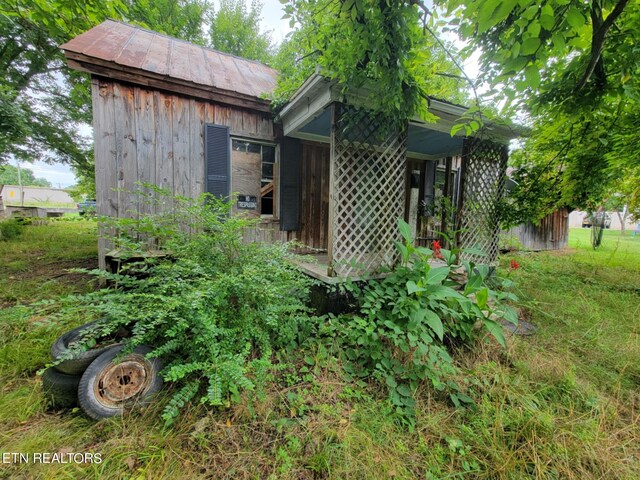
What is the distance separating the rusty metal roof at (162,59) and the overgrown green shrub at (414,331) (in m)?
3.68

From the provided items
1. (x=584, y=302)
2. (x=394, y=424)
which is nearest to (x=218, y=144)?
(x=394, y=424)

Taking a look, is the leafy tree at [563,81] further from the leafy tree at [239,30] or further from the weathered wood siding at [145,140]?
the leafy tree at [239,30]

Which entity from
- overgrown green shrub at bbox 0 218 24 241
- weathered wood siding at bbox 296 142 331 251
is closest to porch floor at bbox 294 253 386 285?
weathered wood siding at bbox 296 142 331 251

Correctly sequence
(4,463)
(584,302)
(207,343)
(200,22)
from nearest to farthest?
1. (4,463)
2. (207,343)
3. (584,302)
4. (200,22)

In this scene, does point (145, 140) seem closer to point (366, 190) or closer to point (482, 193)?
point (366, 190)

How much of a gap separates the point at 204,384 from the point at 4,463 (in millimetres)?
966

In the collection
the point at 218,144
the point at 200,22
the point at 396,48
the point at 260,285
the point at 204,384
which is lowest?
the point at 204,384

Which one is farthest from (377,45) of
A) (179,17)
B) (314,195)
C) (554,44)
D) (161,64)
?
(179,17)

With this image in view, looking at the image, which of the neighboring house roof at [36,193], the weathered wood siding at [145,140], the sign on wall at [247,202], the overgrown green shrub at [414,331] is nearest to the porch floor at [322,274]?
the overgrown green shrub at [414,331]

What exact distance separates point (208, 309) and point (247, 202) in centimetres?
263

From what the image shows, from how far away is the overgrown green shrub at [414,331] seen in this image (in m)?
1.89

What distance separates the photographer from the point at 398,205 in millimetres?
3109

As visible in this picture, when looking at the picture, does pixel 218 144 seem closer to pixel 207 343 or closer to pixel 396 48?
pixel 396 48

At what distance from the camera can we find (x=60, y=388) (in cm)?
159
